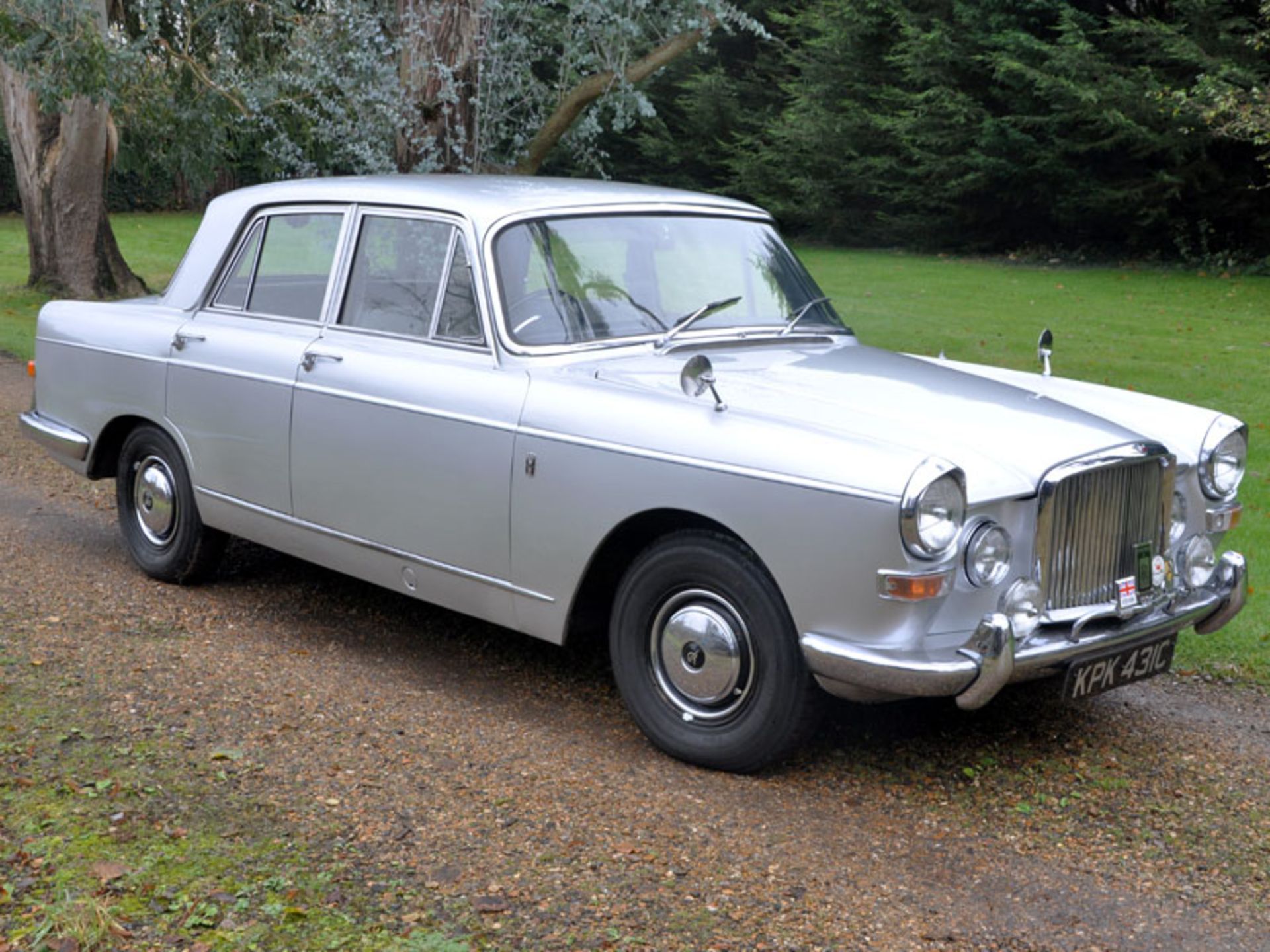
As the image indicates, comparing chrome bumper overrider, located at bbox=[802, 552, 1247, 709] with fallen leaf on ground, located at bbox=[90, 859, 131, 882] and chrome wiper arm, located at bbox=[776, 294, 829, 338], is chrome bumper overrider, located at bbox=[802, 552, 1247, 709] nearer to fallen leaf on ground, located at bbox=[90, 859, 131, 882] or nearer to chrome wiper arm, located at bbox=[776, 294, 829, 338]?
chrome wiper arm, located at bbox=[776, 294, 829, 338]

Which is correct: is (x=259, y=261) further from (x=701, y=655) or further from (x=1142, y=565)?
(x=1142, y=565)

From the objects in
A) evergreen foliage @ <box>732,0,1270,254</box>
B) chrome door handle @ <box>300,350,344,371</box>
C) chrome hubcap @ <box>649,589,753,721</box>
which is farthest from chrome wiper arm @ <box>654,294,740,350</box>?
evergreen foliage @ <box>732,0,1270,254</box>

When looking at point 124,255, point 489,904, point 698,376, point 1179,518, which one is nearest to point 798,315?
point 698,376

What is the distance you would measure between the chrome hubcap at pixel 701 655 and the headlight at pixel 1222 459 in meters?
1.81

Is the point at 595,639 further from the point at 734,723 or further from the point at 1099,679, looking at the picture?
the point at 1099,679

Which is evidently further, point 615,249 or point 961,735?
point 615,249

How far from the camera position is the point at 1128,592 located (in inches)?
180

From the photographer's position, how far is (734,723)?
4480mm

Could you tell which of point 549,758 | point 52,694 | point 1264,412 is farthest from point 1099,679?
point 1264,412

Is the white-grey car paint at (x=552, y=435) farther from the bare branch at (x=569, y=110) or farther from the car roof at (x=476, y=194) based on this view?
the bare branch at (x=569, y=110)

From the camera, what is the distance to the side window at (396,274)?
17.9ft

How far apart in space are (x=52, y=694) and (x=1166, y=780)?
377cm

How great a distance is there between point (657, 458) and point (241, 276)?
270cm

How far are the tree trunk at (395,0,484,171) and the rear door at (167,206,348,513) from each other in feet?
16.0
